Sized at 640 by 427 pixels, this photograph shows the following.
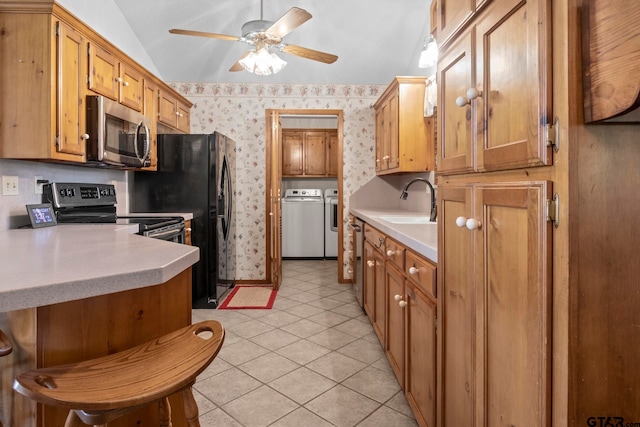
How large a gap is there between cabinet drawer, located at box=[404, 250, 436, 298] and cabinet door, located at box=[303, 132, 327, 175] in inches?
Result: 180

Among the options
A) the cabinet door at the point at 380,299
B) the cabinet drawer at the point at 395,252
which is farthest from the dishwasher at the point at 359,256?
the cabinet drawer at the point at 395,252

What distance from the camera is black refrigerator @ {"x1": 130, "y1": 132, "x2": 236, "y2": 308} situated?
344 cm

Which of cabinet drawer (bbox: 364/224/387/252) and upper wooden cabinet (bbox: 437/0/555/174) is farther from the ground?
upper wooden cabinet (bbox: 437/0/555/174)

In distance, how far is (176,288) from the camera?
1187mm

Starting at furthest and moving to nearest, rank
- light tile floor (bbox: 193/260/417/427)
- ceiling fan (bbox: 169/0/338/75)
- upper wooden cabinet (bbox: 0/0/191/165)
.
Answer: ceiling fan (bbox: 169/0/338/75), upper wooden cabinet (bbox: 0/0/191/165), light tile floor (bbox: 193/260/417/427)

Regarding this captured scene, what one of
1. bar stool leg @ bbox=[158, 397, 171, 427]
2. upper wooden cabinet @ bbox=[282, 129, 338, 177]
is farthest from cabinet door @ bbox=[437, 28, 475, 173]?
upper wooden cabinet @ bbox=[282, 129, 338, 177]

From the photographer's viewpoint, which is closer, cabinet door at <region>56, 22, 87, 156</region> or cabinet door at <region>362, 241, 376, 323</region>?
cabinet door at <region>56, 22, 87, 156</region>

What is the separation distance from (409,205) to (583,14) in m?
3.17

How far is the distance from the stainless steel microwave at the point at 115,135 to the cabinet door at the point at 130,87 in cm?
8

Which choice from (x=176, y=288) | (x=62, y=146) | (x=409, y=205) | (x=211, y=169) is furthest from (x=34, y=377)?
(x=409, y=205)

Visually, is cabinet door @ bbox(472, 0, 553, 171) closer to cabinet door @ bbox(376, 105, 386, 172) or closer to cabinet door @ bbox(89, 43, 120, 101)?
cabinet door @ bbox(89, 43, 120, 101)

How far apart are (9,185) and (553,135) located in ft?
8.70

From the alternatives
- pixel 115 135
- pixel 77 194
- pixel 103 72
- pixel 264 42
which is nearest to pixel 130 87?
pixel 103 72

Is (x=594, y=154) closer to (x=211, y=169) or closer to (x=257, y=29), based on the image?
(x=257, y=29)
